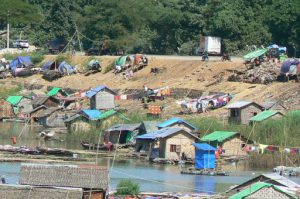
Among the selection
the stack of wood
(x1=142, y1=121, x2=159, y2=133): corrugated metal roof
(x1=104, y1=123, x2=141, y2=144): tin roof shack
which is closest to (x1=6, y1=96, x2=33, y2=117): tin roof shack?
the stack of wood

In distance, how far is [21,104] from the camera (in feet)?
178

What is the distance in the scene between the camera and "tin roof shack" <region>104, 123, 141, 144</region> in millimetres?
40375

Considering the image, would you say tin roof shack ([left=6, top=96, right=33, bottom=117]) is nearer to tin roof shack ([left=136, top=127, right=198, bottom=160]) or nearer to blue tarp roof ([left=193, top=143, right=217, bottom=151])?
tin roof shack ([left=136, top=127, right=198, bottom=160])

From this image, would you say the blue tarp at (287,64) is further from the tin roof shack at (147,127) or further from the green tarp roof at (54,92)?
the green tarp roof at (54,92)

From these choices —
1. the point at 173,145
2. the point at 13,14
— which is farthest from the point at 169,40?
the point at 173,145

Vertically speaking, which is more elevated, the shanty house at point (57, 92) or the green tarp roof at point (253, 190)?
the shanty house at point (57, 92)

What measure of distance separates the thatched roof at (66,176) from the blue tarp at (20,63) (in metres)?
40.9

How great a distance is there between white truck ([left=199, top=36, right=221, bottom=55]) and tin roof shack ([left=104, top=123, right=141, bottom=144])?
1914 centimetres

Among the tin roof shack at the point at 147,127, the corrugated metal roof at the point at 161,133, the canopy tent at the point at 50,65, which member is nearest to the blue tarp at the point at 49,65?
the canopy tent at the point at 50,65

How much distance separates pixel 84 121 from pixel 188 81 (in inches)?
388

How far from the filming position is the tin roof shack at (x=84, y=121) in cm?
4425

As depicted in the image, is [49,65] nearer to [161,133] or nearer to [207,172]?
[161,133]

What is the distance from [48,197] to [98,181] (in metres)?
1.64

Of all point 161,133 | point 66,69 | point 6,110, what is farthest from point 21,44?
point 161,133
